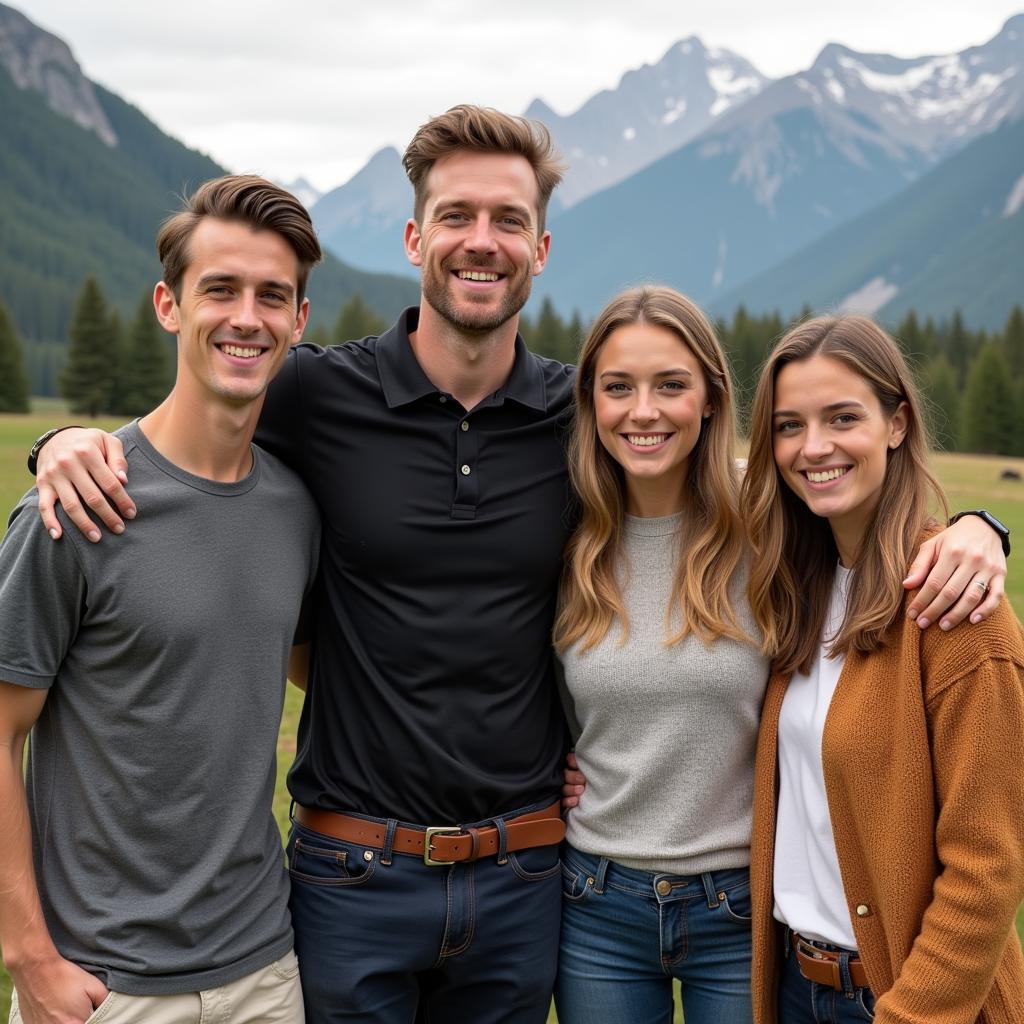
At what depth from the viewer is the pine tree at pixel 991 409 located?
7306 centimetres

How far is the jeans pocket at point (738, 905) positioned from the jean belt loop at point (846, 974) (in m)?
0.40

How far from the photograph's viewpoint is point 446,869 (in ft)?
14.6

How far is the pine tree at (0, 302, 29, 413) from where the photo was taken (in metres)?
68.6

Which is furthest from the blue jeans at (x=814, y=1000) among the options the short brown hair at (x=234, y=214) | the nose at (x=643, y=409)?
the short brown hair at (x=234, y=214)

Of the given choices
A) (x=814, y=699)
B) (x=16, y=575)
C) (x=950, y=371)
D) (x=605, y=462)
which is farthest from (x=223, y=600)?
(x=950, y=371)

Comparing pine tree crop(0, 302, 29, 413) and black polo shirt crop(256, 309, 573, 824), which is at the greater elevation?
black polo shirt crop(256, 309, 573, 824)

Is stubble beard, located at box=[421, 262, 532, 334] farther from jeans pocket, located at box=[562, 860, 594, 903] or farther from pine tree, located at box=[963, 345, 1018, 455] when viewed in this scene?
pine tree, located at box=[963, 345, 1018, 455]

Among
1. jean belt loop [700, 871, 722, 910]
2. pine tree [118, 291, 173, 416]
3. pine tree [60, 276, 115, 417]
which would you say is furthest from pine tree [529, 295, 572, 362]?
jean belt loop [700, 871, 722, 910]

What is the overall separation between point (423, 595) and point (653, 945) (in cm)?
154

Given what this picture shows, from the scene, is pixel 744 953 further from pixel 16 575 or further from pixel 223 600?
pixel 16 575

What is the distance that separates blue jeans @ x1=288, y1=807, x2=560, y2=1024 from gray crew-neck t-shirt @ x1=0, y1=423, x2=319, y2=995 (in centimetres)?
41

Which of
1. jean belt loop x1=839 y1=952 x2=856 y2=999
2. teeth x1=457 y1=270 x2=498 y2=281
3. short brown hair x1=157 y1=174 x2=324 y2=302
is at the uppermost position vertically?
short brown hair x1=157 y1=174 x2=324 y2=302

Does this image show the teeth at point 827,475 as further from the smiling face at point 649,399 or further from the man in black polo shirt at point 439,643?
the man in black polo shirt at point 439,643

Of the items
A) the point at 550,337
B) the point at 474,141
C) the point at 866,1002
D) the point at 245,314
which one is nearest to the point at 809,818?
the point at 866,1002
